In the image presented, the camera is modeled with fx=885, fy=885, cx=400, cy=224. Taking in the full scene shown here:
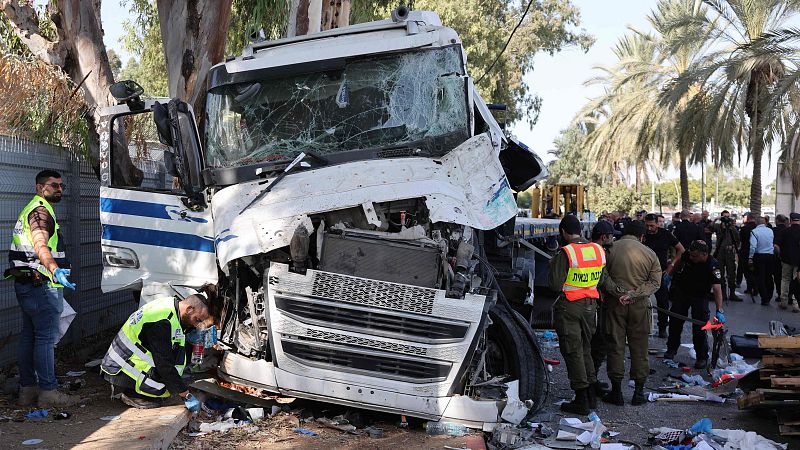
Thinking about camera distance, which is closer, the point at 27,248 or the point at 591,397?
the point at 27,248

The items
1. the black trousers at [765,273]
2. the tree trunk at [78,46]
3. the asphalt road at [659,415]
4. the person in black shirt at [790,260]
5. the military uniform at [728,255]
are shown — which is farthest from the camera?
the military uniform at [728,255]

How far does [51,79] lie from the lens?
10297 mm

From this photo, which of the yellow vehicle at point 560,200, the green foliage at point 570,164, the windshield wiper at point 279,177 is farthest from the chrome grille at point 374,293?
the green foliage at point 570,164

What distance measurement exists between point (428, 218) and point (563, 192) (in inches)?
1018

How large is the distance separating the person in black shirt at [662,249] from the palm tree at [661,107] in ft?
37.2

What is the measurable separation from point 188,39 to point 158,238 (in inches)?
181

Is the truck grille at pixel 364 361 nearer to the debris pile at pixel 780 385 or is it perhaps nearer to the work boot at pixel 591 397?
the work boot at pixel 591 397

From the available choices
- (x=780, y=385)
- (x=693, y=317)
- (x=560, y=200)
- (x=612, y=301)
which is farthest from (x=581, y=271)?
(x=560, y=200)

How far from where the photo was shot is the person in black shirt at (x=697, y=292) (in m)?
10.1

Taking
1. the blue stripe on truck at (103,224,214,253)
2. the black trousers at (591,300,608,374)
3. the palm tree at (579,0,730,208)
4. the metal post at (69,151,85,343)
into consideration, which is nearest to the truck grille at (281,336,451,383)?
the blue stripe on truck at (103,224,214,253)

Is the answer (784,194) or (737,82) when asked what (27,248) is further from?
(784,194)

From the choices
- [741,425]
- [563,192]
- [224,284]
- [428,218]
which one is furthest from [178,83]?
[563,192]

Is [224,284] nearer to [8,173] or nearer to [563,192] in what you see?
[8,173]

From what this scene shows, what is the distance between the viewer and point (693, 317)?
10531mm
